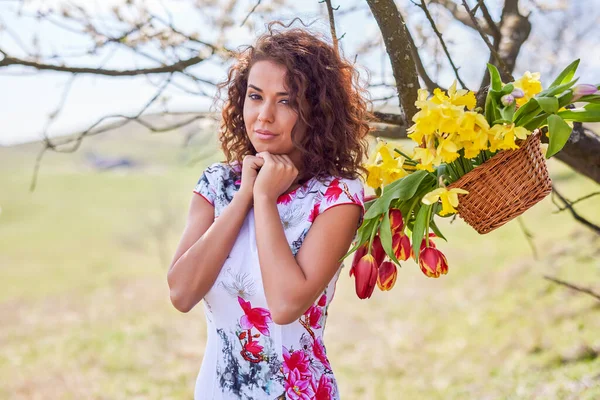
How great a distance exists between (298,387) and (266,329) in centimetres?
16

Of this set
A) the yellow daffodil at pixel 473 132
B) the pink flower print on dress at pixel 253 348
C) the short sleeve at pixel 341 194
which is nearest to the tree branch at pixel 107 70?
the short sleeve at pixel 341 194

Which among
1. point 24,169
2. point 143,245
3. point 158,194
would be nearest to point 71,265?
point 143,245

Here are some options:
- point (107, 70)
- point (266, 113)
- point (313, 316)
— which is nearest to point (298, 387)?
point (313, 316)

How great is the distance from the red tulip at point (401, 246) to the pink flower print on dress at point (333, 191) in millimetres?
187

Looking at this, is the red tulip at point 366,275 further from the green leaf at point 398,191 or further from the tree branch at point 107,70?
the tree branch at point 107,70

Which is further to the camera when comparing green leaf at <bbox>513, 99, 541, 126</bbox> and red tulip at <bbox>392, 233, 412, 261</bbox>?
red tulip at <bbox>392, 233, 412, 261</bbox>

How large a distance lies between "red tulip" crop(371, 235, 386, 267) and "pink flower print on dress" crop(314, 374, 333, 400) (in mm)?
358

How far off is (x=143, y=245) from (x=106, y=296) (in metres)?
12.0

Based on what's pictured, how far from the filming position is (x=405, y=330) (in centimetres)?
893

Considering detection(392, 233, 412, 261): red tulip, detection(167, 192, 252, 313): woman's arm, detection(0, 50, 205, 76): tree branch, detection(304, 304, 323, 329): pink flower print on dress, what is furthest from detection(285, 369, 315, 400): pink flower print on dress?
detection(0, 50, 205, 76): tree branch

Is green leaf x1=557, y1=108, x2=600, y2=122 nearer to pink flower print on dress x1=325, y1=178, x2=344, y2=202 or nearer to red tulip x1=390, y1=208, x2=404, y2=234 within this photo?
red tulip x1=390, y1=208, x2=404, y2=234

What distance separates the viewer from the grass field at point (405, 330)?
18.6 ft

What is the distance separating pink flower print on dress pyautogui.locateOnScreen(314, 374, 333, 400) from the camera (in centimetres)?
158

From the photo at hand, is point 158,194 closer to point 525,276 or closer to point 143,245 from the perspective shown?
point 143,245
